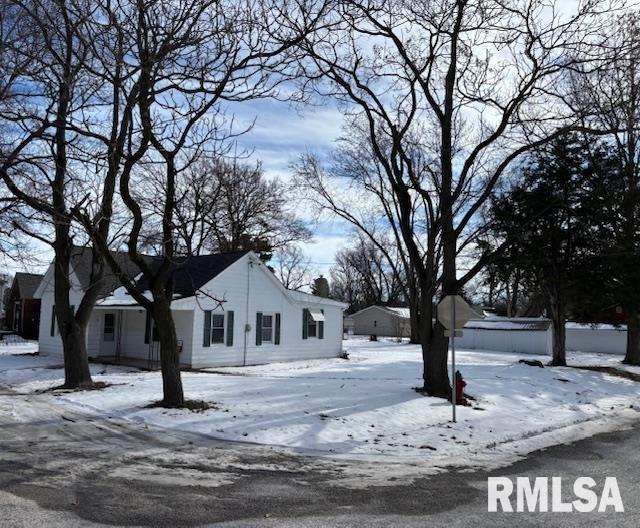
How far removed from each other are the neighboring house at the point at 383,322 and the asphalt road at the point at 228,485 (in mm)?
52603

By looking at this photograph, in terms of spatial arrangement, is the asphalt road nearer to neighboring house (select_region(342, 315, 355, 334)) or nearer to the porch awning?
the porch awning

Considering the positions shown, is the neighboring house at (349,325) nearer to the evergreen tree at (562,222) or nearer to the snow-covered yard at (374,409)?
the evergreen tree at (562,222)

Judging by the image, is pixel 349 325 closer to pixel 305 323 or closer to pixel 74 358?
pixel 305 323

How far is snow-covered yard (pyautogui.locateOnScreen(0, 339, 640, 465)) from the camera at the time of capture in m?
10.1

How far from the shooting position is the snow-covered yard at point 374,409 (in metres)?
10.1

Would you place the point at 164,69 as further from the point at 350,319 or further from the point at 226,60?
the point at 350,319

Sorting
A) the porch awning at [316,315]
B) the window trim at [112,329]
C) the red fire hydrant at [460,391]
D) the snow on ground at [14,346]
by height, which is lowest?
the snow on ground at [14,346]

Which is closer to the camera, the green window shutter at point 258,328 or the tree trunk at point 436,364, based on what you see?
the tree trunk at point 436,364

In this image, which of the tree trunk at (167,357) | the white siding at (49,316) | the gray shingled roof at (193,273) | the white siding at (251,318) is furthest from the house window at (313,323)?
the tree trunk at (167,357)

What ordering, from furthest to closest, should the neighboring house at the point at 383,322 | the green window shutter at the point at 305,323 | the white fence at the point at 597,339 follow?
the neighboring house at the point at 383,322 < the white fence at the point at 597,339 < the green window shutter at the point at 305,323

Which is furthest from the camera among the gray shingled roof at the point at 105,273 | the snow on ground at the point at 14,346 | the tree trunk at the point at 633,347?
the tree trunk at the point at 633,347

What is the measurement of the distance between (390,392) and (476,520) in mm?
8683

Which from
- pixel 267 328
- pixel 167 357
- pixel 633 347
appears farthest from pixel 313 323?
pixel 633 347

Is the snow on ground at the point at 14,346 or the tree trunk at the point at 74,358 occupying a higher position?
the tree trunk at the point at 74,358
